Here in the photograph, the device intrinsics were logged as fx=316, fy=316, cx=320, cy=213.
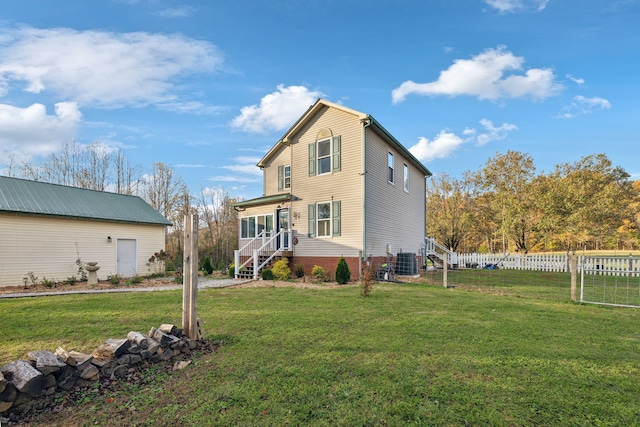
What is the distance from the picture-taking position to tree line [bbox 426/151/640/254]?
67.9 ft

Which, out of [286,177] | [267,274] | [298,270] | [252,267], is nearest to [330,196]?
[286,177]

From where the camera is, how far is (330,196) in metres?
14.9

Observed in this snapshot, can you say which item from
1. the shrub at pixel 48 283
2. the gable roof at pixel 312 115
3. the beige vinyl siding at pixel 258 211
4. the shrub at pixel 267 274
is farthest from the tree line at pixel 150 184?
the shrub at pixel 267 274

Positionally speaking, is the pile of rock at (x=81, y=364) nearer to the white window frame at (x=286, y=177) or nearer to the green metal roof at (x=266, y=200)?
the green metal roof at (x=266, y=200)

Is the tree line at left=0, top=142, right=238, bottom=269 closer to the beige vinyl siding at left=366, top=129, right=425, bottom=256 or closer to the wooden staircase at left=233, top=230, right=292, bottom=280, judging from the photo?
the wooden staircase at left=233, top=230, right=292, bottom=280

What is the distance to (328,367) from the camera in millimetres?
3742

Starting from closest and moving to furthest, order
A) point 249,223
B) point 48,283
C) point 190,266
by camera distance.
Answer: point 190,266 → point 48,283 → point 249,223

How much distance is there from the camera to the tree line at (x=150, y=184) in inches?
938

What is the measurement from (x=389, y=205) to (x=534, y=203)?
12616 millimetres

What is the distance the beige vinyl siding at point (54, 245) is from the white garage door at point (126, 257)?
8.4 inches

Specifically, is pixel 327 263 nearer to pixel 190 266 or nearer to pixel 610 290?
pixel 190 266

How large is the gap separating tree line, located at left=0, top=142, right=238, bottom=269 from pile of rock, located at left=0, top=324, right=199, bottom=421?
20.3m

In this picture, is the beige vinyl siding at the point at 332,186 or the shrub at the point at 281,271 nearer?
the shrub at the point at 281,271

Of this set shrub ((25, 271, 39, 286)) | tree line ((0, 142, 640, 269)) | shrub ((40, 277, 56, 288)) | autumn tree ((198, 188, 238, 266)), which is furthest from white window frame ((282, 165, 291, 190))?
autumn tree ((198, 188, 238, 266))
